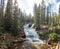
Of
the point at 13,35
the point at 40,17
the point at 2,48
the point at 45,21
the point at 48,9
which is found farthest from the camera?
the point at 48,9

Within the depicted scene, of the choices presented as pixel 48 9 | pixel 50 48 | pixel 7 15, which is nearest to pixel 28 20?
pixel 48 9

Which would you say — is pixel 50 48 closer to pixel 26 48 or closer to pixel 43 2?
pixel 26 48

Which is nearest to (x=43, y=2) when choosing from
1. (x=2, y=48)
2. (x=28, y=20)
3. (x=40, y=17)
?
(x=40, y=17)

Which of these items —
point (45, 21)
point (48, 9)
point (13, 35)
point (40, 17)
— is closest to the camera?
point (13, 35)

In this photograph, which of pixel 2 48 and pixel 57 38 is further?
pixel 57 38

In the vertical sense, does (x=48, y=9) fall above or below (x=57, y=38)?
above

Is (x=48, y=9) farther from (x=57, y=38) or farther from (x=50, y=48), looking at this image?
(x=50, y=48)

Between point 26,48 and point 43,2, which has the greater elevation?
point 43,2

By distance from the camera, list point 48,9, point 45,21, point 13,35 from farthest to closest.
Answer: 1. point 48,9
2. point 45,21
3. point 13,35

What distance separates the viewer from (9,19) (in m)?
47.4

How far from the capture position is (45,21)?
89000 millimetres

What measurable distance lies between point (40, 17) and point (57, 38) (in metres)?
35.5

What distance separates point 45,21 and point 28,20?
25435 millimetres

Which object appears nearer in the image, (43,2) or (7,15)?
(7,15)
